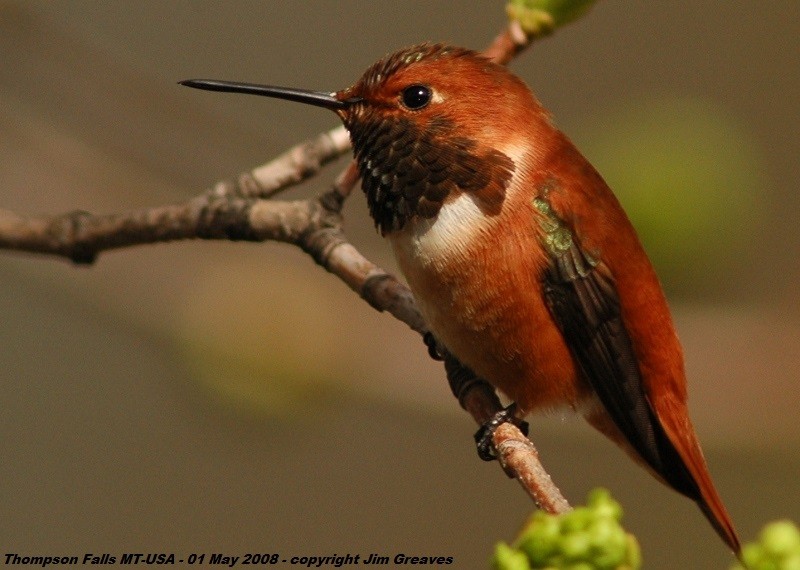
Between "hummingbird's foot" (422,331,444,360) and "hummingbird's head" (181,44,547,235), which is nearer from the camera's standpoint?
"hummingbird's head" (181,44,547,235)

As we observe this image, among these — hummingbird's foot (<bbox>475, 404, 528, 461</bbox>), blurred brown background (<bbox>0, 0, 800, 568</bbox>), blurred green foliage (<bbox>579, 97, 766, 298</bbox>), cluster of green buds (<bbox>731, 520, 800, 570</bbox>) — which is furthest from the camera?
blurred brown background (<bbox>0, 0, 800, 568</bbox>)

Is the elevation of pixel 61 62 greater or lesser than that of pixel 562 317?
greater

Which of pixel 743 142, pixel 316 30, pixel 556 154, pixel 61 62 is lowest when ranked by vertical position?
pixel 556 154

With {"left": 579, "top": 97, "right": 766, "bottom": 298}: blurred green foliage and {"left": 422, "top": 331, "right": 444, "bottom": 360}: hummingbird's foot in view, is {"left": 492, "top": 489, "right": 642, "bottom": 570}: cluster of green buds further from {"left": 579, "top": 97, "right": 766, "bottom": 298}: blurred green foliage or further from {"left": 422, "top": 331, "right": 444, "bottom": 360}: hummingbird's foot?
{"left": 579, "top": 97, "right": 766, "bottom": 298}: blurred green foliage

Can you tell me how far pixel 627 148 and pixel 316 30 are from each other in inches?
125

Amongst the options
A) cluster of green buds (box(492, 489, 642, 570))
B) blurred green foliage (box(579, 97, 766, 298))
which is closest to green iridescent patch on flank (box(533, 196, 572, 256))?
blurred green foliage (box(579, 97, 766, 298))

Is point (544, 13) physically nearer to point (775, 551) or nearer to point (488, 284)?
point (488, 284)

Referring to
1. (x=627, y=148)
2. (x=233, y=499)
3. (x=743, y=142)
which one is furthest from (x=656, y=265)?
(x=233, y=499)

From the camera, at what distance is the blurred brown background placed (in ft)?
11.3

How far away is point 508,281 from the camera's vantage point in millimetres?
2504

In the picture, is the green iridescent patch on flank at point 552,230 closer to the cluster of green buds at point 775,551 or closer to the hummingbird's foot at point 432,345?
the hummingbird's foot at point 432,345

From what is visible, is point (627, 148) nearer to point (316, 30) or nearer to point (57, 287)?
point (57, 287)

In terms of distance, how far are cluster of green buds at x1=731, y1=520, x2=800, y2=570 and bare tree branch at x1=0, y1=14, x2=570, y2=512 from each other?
126 cm

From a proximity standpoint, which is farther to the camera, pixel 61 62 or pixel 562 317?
pixel 61 62
